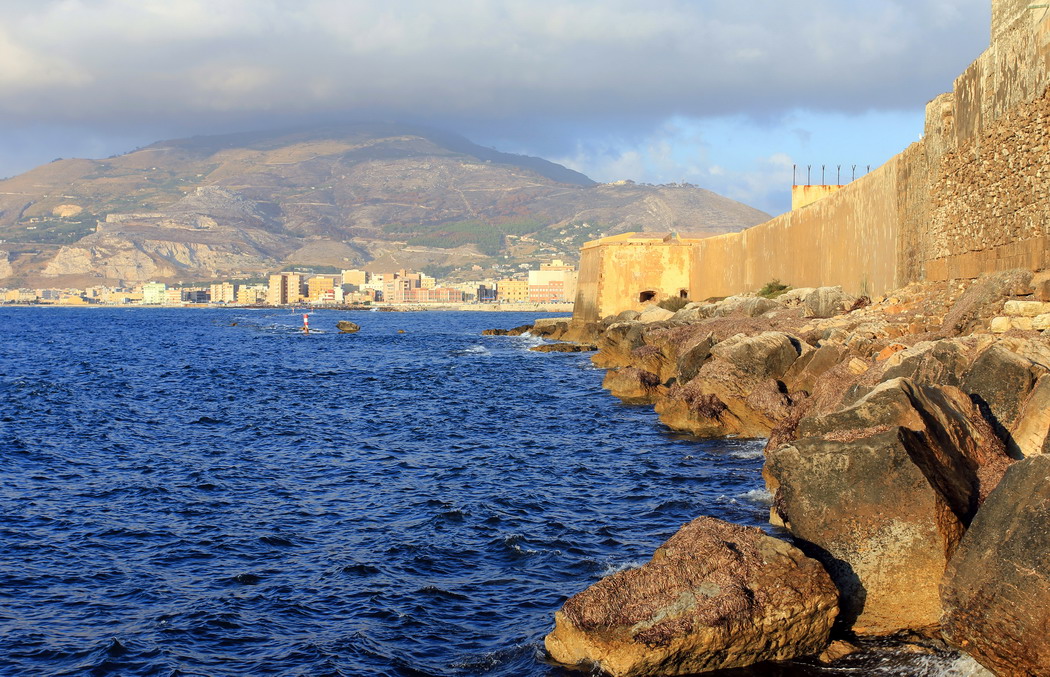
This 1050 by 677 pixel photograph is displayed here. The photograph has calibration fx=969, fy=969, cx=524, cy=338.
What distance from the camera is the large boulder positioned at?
6.40 m

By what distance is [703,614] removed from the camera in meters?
5.93

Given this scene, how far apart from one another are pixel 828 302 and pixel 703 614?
58.2ft

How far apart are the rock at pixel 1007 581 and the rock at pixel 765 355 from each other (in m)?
10.1

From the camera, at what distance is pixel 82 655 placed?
6.91 metres

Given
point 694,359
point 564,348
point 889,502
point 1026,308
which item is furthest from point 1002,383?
point 564,348

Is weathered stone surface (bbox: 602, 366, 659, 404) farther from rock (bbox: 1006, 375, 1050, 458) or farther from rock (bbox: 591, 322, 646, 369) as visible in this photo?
rock (bbox: 1006, 375, 1050, 458)

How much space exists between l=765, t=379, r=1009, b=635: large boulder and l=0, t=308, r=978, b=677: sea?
1.60 ft

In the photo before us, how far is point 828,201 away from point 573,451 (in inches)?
593

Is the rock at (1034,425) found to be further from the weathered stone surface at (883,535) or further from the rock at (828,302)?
the rock at (828,302)

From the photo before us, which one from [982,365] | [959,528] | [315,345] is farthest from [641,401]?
[315,345]

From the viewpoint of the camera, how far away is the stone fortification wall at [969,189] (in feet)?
40.9

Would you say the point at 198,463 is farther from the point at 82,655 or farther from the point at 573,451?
the point at 82,655

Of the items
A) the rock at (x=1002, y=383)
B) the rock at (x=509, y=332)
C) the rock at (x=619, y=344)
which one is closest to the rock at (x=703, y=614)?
the rock at (x=1002, y=383)

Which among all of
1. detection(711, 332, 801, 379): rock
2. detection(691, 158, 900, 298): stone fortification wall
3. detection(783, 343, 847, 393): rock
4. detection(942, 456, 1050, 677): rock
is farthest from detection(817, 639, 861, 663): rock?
detection(691, 158, 900, 298): stone fortification wall
